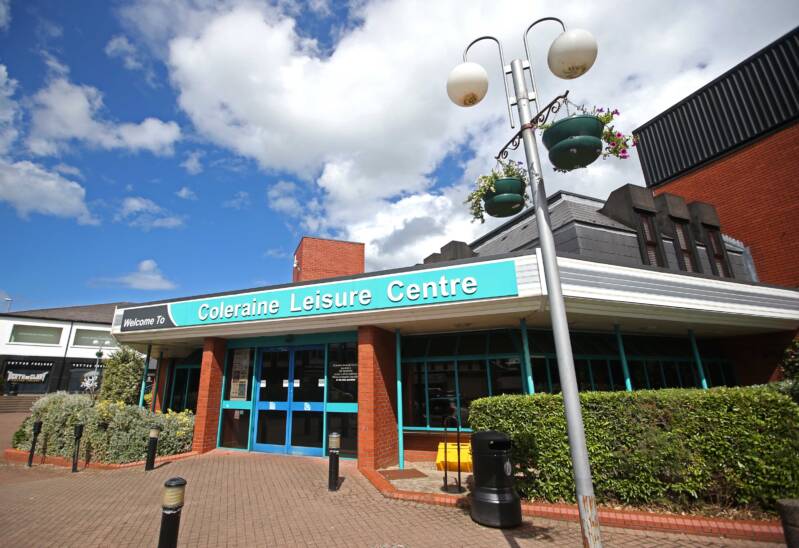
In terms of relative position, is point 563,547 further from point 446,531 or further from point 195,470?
point 195,470

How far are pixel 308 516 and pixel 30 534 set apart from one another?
3823 millimetres

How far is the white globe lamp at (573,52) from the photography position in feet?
12.5

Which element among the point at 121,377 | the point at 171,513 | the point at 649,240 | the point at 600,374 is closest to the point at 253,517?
the point at 171,513

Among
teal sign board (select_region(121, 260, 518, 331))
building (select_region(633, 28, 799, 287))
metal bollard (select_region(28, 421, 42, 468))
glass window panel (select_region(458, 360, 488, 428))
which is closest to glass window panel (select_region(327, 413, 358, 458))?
glass window panel (select_region(458, 360, 488, 428))

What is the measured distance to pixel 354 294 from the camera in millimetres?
9359

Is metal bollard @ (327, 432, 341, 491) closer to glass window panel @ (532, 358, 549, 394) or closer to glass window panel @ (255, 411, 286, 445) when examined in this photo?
glass window panel @ (255, 411, 286, 445)

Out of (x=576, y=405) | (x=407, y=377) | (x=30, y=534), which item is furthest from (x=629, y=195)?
(x=30, y=534)

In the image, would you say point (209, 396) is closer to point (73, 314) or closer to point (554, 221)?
point (554, 221)

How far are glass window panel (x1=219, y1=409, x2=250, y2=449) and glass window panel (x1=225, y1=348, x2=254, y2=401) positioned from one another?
450 mm

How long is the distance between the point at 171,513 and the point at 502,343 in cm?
820

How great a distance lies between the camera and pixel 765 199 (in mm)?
16766

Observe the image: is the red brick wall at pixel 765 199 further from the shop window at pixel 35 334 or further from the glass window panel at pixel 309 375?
the shop window at pixel 35 334

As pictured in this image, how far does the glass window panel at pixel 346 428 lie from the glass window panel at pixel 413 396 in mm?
1419

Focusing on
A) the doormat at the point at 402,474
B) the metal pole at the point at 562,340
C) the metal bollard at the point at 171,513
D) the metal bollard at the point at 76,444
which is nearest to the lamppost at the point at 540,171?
the metal pole at the point at 562,340
